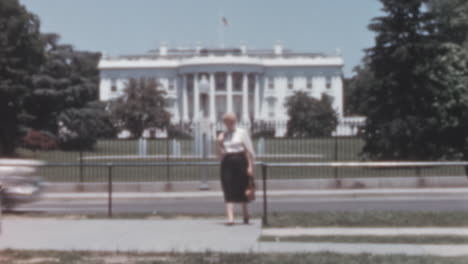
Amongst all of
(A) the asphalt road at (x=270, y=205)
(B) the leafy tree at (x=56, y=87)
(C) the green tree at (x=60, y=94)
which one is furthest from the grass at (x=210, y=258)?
(B) the leafy tree at (x=56, y=87)

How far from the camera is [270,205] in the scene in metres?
17.3

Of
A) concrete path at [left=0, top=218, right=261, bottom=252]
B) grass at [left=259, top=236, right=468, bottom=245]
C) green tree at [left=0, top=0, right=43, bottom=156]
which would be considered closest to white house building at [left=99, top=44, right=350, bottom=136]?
green tree at [left=0, top=0, right=43, bottom=156]

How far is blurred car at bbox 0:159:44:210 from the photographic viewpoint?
42.1 feet

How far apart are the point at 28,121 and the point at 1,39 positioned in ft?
20.9

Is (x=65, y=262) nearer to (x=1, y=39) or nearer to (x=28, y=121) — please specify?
(x=1, y=39)

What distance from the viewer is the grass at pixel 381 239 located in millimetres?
9734

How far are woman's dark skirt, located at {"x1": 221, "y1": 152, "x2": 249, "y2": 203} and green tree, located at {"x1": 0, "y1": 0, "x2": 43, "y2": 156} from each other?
90.8ft

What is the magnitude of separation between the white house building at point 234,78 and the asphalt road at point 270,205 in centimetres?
8892

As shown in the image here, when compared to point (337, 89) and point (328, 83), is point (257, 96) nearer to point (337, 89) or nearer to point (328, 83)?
point (328, 83)

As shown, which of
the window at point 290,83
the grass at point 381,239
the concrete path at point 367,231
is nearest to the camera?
the grass at point 381,239

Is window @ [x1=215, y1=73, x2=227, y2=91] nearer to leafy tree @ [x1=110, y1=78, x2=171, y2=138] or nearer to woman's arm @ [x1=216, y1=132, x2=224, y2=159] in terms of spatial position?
leafy tree @ [x1=110, y1=78, x2=171, y2=138]

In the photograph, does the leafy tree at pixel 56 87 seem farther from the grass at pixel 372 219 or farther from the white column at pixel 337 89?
the white column at pixel 337 89

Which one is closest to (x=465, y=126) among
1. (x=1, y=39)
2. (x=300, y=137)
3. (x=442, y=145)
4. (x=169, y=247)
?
(x=442, y=145)

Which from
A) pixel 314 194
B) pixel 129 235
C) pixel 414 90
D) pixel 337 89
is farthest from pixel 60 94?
pixel 337 89
